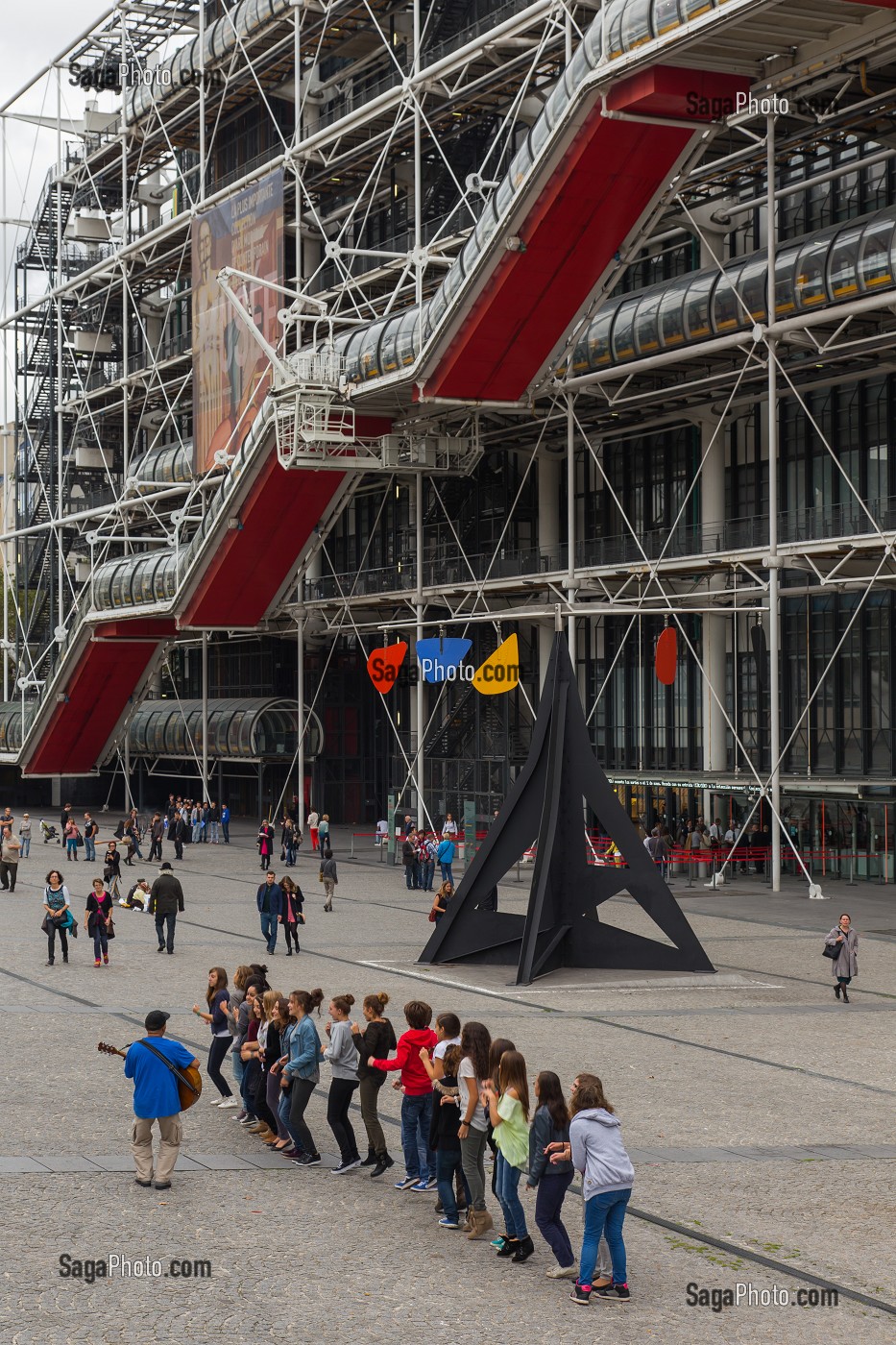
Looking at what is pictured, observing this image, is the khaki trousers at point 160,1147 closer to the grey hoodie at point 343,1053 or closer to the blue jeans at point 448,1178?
the grey hoodie at point 343,1053

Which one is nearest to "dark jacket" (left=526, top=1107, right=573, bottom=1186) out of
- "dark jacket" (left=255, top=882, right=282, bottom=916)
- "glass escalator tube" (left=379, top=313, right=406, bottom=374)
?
"dark jacket" (left=255, top=882, right=282, bottom=916)

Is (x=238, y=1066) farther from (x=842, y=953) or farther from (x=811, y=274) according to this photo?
(x=811, y=274)

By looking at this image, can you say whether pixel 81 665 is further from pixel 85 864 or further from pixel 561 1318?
pixel 561 1318

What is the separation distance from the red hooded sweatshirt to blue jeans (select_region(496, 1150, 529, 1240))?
120 centimetres

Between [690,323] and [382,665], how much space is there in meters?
10.3

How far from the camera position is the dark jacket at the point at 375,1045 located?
11.3 m

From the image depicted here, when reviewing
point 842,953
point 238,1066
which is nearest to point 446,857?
point 842,953

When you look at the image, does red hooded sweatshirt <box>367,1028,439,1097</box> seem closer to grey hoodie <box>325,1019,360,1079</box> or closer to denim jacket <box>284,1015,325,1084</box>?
grey hoodie <box>325,1019,360,1079</box>

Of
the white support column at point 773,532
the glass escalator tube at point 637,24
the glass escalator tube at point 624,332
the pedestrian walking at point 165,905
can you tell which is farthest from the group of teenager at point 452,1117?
the glass escalator tube at point 624,332

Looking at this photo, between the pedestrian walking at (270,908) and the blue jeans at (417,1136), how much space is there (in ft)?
38.7

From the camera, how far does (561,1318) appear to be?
341 inches

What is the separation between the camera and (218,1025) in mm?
13445

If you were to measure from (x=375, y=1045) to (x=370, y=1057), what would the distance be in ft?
0.27

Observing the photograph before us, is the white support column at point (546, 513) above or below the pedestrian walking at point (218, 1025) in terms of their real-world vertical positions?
Answer: above
